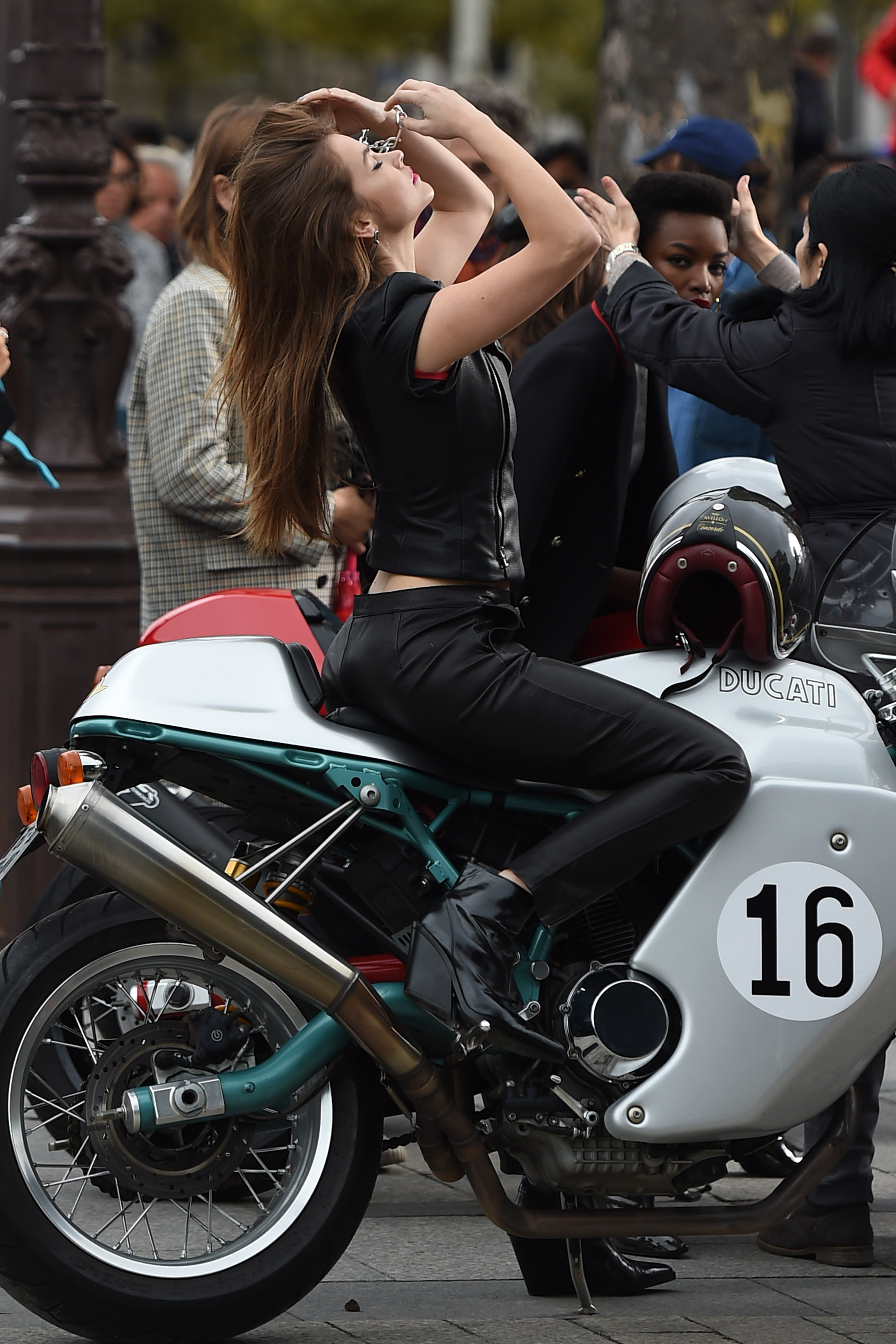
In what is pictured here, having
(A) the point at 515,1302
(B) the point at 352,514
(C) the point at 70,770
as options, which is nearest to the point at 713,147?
(B) the point at 352,514

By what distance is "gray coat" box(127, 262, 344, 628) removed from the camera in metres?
5.31

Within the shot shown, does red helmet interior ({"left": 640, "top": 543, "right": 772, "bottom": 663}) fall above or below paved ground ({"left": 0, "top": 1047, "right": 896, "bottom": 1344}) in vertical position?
above

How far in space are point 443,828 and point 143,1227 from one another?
2.83 ft

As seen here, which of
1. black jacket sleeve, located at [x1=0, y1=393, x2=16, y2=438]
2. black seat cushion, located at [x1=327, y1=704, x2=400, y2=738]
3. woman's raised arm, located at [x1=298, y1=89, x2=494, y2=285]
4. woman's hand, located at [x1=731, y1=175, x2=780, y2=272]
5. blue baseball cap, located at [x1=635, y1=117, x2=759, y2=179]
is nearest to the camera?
black seat cushion, located at [x1=327, y1=704, x2=400, y2=738]

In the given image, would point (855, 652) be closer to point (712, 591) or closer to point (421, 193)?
point (712, 591)

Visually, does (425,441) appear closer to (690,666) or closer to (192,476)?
(690,666)

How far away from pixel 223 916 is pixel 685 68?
6.40 metres

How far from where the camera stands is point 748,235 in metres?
4.80

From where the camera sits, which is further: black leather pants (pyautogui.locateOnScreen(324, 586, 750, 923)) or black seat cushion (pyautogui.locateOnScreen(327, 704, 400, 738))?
black seat cushion (pyautogui.locateOnScreen(327, 704, 400, 738))

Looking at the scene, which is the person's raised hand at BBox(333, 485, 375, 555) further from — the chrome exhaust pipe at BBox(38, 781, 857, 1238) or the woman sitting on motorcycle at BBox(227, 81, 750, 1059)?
the chrome exhaust pipe at BBox(38, 781, 857, 1238)

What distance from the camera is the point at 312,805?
3635 mm

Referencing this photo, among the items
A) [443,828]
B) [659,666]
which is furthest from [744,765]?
[443,828]

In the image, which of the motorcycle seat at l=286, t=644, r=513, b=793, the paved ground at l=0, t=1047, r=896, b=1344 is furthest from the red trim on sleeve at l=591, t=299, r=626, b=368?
the paved ground at l=0, t=1047, r=896, b=1344

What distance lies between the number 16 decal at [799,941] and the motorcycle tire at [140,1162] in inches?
27.0
